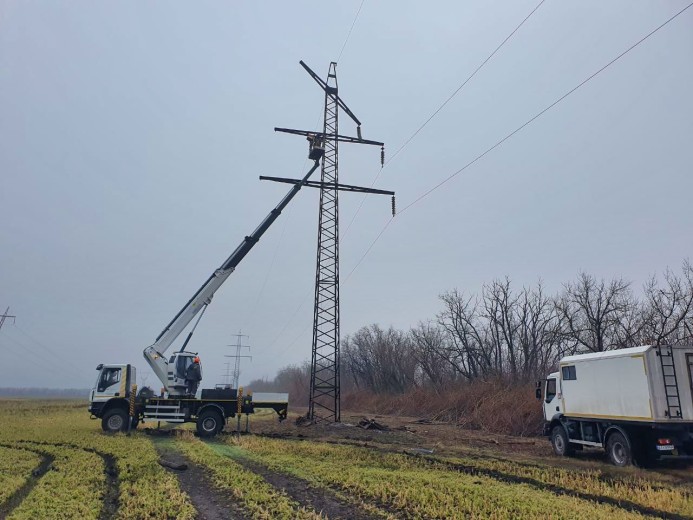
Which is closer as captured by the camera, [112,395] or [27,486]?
[27,486]

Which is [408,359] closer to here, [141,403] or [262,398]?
[262,398]

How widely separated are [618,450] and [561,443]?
8.79ft

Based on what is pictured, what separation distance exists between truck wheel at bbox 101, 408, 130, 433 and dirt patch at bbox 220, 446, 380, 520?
38.4 feet

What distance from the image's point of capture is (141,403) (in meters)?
20.6

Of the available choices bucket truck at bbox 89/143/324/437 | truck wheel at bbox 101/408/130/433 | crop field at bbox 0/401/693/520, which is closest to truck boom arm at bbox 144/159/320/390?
bucket truck at bbox 89/143/324/437

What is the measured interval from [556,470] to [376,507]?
6130 millimetres

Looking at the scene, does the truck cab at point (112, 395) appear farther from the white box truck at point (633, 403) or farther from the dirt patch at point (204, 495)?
the white box truck at point (633, 403)

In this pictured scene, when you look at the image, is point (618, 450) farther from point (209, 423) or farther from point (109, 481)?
point (209, 423)

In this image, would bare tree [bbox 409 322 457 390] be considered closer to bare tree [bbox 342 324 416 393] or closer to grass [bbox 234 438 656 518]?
bare tree [bbox 342 324 416 393]

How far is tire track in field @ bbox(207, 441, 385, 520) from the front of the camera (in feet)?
25.8

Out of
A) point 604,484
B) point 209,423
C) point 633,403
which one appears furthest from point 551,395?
point 209,423

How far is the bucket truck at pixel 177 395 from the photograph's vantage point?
806 inches

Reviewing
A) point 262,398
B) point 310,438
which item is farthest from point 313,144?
point 310,438

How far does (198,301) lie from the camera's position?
883 inches
